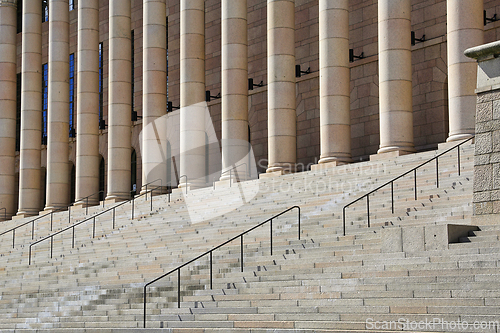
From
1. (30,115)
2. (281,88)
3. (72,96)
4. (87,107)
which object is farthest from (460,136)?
(72,96)

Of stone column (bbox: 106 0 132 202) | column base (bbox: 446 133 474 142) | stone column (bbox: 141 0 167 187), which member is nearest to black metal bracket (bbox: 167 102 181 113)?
stone column (bbox: 106 0 132 202)

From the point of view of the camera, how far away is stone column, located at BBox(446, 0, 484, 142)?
2747 centimetres

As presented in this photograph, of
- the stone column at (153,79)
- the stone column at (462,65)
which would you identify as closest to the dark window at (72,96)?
the stone column at (153,79)

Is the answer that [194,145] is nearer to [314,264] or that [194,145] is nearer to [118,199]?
[118,199]

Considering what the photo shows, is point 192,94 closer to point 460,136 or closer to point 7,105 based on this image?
point 460,136

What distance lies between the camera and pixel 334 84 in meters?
32.0

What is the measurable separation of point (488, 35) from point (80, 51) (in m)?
23.1

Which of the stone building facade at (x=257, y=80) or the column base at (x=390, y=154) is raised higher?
the stone building facade at (x=257, y=80)

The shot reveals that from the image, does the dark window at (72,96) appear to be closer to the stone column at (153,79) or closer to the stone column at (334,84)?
the stone column at (153,79)

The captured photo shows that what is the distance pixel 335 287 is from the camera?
16.0 meters

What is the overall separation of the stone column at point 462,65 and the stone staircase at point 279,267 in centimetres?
237

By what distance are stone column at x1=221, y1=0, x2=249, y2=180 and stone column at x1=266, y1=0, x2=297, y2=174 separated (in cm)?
221

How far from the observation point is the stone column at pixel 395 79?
2970 centimetres

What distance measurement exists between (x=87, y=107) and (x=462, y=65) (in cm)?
2366
